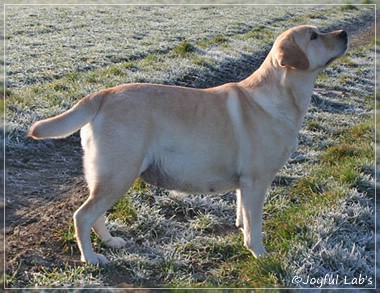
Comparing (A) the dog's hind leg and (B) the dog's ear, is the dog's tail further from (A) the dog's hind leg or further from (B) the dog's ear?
(B) the dog's ear

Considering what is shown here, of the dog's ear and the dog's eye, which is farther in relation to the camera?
the dog's eye

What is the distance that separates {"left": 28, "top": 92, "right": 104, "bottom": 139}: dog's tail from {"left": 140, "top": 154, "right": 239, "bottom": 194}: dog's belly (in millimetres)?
689

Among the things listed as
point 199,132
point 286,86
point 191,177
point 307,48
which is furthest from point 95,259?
point 307,48

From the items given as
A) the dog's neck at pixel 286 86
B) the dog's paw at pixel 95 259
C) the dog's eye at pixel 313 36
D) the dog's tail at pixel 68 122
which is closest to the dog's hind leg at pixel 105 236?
Answer: the dog's paw at pixel 95 259

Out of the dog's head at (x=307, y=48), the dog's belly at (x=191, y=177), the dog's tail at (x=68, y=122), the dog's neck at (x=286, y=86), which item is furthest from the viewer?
the dog's neck at (x=286, y=86)

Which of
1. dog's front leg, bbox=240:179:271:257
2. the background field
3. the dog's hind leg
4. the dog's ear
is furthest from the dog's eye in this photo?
the dog's hind leg

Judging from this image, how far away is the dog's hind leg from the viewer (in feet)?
15.1

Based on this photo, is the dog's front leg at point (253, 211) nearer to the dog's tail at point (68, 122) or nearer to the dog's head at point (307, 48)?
the dog's head at point (307, 48)

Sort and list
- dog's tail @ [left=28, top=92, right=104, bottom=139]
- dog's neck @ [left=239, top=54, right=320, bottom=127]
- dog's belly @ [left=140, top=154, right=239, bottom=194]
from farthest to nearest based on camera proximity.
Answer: dog's neck @ [left=239, top=54, right=320, bottom=127], dog's belly @ [left=140, top=154, right=239, bottom=194], dog's tail @ [left=28, top=92, right=104, bottom=139]

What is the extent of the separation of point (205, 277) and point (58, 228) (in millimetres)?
1532

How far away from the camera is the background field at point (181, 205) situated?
419cm

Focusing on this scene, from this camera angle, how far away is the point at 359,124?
8734 millimetres

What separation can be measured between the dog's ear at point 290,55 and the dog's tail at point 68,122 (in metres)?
1.66

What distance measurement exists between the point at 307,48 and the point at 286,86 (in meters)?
0.40
